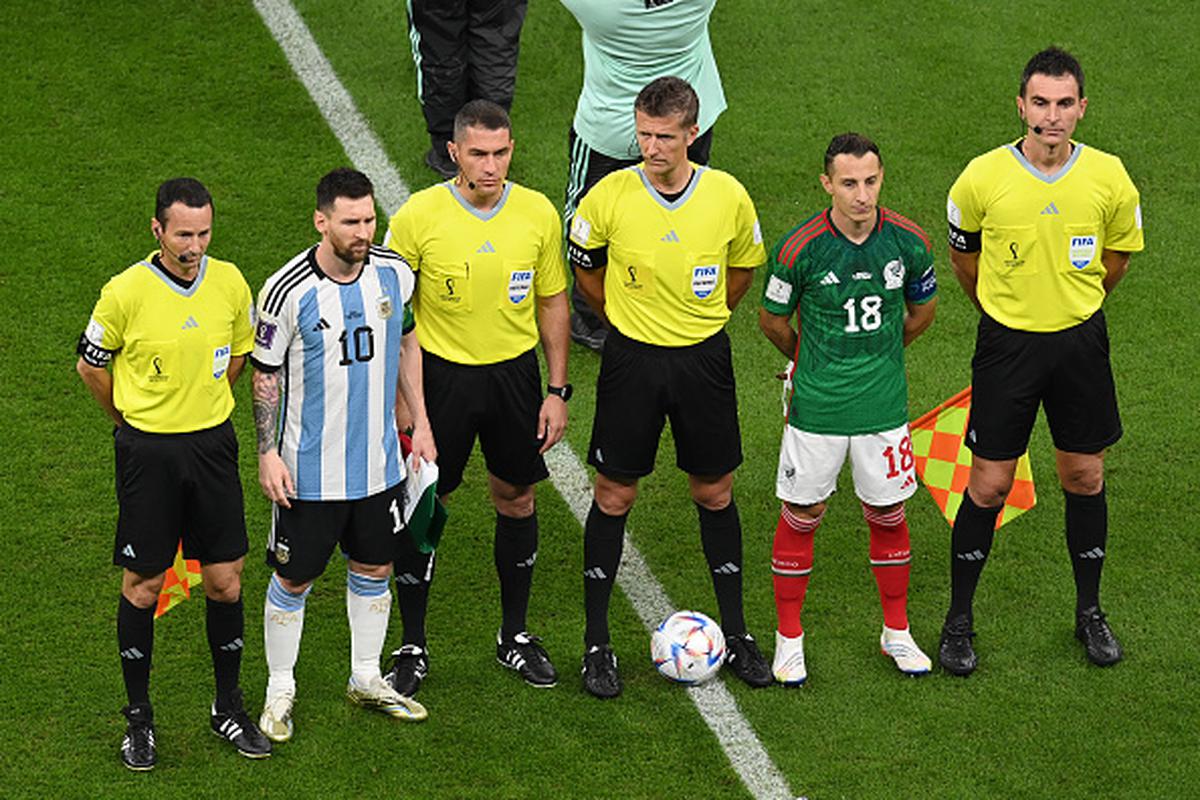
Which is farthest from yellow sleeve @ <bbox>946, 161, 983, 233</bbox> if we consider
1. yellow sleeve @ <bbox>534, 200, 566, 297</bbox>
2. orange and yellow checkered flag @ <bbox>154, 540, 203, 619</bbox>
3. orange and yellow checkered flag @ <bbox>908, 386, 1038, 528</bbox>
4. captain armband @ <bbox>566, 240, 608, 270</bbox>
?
orange and yellow checkered flag @ <bbox>154, 540, 203, 619</bbox>

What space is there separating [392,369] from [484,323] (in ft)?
1.44

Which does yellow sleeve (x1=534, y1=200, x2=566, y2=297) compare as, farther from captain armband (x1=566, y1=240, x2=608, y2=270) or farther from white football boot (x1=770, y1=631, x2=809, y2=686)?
white football boot (x1=770, y1=631, x2=809, y2=686)

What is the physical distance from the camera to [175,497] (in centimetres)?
758

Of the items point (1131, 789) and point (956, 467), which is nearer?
point (1131, 789)

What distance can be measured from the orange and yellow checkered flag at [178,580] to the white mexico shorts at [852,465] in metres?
2.18

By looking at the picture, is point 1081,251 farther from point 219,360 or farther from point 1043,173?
point 219,360

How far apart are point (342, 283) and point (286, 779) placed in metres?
1.79

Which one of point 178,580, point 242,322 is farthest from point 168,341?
point 178,580

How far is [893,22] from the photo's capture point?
12906mm

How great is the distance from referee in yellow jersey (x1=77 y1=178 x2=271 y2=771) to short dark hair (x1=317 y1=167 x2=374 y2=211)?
39 centimetres

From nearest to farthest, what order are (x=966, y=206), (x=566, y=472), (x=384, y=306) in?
(x=384, y=306), (x=966, y=206), (x=566, y=472)

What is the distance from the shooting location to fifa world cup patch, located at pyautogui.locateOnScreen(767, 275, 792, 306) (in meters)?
8.06

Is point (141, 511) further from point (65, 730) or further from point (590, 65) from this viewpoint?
point (590, 65)

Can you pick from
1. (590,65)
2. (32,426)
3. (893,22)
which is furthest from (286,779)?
(893,22)
